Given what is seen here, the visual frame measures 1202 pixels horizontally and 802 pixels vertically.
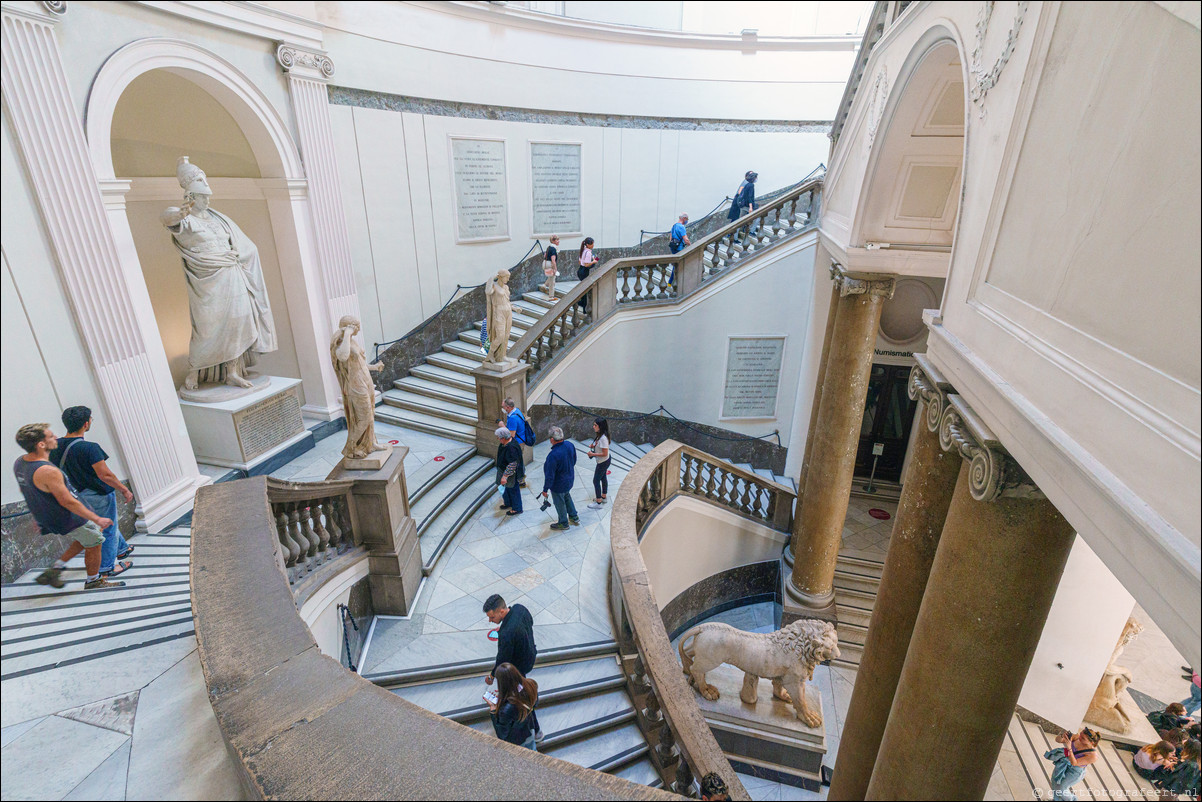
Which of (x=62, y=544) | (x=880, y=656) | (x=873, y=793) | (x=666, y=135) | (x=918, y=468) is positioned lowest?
(x=873, y=793)

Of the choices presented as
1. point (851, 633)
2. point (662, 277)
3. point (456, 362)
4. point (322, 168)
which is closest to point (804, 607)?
point (851, 633)

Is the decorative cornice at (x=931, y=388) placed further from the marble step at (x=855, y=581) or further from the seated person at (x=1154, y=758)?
the seated person at (x=1154, y=758)

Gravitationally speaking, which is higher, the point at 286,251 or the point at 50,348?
the point at 50,348

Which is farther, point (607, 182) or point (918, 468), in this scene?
point (607, 182)

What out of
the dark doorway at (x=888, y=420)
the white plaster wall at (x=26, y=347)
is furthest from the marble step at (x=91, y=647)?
the dark doorway at (x=888, y=420)

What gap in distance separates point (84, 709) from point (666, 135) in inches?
482

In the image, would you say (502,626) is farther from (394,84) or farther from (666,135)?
(666,135)

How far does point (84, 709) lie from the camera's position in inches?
67.1

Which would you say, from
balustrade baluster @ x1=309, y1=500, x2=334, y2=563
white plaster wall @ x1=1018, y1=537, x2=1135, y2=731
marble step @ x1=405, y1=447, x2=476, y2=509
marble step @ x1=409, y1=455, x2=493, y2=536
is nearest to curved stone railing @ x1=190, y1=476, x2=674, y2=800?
balustrade baluster @ x1=309, y1=500, x2=334, y2=563

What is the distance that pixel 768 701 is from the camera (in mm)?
6266

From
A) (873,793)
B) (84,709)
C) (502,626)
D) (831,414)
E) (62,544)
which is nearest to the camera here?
(62,544)

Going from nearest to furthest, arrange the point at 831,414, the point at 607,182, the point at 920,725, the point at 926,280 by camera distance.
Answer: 1. the point at 920,725
2. the point at 831,414
3. the point at 926,280
4. the point at 607,182

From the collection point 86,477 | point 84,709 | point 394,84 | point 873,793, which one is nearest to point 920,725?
point 873,793

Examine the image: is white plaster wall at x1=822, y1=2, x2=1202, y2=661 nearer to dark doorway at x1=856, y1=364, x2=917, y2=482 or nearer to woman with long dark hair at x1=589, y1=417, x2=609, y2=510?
woman with long dark hair at x1=589, y1=417, x2=609, y2=510
